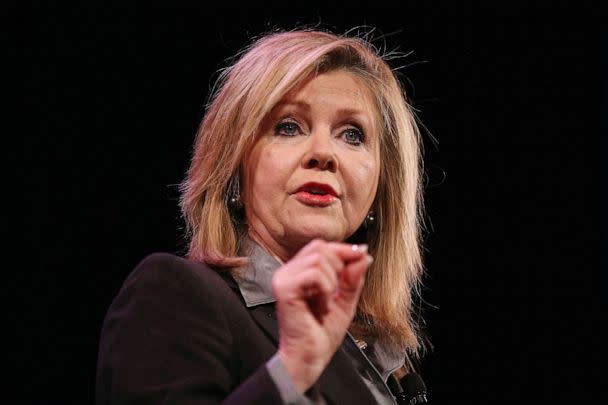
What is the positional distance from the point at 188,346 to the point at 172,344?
0.10 feet

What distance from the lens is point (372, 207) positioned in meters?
2.25

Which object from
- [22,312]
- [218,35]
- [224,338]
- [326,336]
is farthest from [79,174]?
[326,336]

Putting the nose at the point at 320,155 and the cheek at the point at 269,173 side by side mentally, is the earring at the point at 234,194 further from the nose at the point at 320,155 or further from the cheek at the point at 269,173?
the nose at the point at 320,155

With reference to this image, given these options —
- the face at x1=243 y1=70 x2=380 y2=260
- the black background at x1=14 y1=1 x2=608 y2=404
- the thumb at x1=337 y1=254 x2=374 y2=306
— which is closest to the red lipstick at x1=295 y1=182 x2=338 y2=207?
the face at x1=243 y1=70 x2=380 y2=260

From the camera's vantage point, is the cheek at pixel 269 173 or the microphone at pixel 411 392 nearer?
the cheek at pixel 269 173

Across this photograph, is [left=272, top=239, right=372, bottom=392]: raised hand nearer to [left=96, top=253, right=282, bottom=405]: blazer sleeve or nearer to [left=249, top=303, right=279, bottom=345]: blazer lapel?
[left=96, top=253, right=282, bottom=405]: blazer sleeve

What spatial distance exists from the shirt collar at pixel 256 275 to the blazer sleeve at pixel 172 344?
0.08 m

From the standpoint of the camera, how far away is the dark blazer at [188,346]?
1359 mm

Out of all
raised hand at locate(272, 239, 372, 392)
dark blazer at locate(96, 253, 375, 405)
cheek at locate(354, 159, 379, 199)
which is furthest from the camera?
cheek at locate(354, 159, 379, 199)

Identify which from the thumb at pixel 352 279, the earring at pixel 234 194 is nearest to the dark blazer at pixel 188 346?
the thumb at pixel 352 279

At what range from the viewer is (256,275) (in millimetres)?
1796

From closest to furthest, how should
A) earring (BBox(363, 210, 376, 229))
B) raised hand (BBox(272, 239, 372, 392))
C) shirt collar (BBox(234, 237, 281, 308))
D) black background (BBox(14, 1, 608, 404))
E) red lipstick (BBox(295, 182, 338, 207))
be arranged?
raised hand (BBox(272, 239, 372, 392))
shirt collar (BBox(234, 237, 281, 308))
red lipstick (BBox(295, 182, 338, 207))
earring (BBox(363, 210, 376, 229))
black background (BBox(14, 1, 608, 404))

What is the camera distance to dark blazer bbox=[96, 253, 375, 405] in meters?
1.36

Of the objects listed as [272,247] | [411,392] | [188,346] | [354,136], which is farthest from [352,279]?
[411,392]
